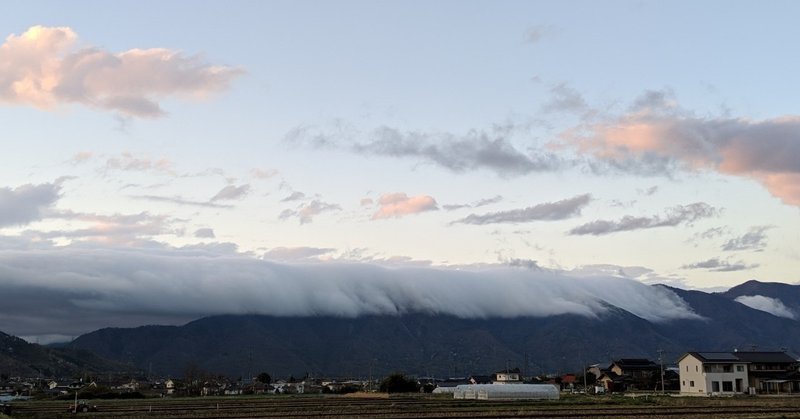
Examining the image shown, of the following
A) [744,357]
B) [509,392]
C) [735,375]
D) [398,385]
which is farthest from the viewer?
[398,385]

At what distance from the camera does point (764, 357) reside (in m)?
117

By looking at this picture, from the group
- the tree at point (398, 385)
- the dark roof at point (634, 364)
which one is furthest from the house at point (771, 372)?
the tree at point (398, 385)

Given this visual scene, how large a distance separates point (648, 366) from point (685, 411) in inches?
3882

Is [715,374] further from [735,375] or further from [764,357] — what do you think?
[764,357]

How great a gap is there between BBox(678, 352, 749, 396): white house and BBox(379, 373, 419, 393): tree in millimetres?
52392

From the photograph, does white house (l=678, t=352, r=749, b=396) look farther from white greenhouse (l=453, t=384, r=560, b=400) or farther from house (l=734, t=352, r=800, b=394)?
white greenhouse (l=453, t=384, r=560, b=400)

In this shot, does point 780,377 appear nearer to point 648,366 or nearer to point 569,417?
point 648,366

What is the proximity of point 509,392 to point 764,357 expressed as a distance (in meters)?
38.8

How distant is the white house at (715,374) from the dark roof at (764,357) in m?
3.36

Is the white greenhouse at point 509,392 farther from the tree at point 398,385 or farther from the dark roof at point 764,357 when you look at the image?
the tree at point 398,385

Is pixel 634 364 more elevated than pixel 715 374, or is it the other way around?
pixel 715 374

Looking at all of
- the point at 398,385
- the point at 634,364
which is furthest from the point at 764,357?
the point at 398,385

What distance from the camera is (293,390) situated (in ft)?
524

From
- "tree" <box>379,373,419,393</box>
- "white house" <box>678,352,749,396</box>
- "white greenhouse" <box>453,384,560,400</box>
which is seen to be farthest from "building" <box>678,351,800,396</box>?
"tree" <box>379,373,419,393</box>
